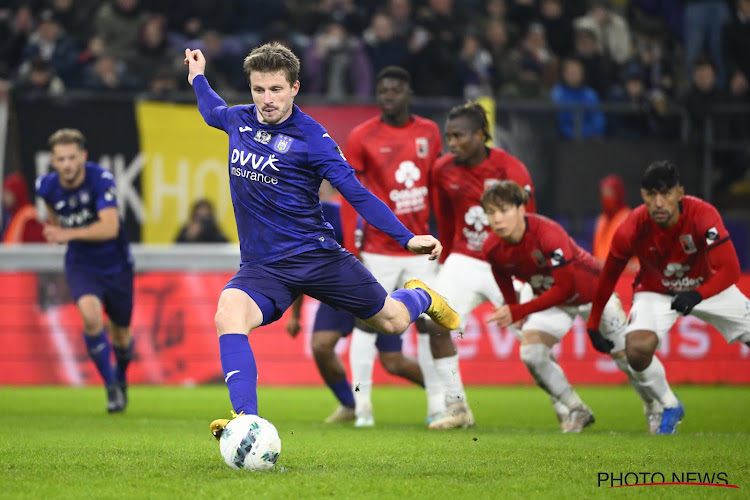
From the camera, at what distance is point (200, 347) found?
13469mm

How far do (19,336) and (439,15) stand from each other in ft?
25.3

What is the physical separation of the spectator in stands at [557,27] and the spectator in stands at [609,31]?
187 millimetres

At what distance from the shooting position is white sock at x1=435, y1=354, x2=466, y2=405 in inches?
335

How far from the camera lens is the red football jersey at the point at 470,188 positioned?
906cm

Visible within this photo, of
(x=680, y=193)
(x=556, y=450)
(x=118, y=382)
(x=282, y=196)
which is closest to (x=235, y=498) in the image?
(x=282, y=196)

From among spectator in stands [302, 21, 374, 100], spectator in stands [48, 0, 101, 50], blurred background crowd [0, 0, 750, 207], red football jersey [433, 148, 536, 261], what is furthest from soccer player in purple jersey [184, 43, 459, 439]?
spectator in stands [48, 0, 101, 50]

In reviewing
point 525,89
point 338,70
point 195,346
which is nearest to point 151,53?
point 338,70

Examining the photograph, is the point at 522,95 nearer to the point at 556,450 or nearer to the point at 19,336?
the point at 19,336

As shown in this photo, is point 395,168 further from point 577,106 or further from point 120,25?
point 120,25

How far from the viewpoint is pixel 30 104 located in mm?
14133

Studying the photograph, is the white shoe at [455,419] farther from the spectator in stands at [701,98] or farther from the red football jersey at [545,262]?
the spectator in stands at [701,98]

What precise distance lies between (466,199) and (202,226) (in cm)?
569

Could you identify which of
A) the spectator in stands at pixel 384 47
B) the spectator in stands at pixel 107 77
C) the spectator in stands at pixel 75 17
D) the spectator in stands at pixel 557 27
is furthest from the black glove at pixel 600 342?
the spectator in stands at pixel 75 17

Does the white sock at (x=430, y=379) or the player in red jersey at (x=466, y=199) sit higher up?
the player in red jersey at (x=466, y=199)
